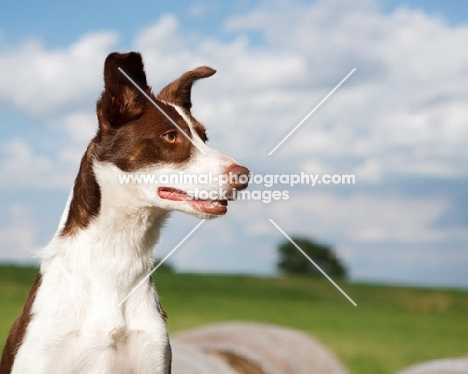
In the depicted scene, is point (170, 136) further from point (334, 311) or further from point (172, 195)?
point (334, 311)

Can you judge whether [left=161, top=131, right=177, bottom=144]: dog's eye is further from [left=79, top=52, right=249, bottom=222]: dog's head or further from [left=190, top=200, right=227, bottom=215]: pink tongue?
[left=190, top=200, right=227, bottom=215]: pink tongue

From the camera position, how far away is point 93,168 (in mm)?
5664

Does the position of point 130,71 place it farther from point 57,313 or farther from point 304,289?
point 304,289

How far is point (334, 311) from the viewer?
24.0 metres

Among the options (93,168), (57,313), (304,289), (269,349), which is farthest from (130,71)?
(304,289)

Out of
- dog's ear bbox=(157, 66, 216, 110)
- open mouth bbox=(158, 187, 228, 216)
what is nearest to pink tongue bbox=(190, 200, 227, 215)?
open mouth bbox=(158, 187, 228, 216)

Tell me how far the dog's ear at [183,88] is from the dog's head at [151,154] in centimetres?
50

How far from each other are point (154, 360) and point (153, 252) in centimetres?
82

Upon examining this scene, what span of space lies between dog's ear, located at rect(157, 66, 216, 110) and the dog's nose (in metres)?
1.36

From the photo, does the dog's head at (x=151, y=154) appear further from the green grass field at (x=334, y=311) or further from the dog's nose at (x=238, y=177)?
the green grass field at (x=334, y=311)

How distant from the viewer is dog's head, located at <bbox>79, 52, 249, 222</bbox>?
542 cm

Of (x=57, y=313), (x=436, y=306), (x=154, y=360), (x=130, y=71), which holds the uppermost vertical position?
(x=130, y=71)

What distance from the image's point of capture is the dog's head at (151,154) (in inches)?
213

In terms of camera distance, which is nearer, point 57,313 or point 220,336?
point 57,313
